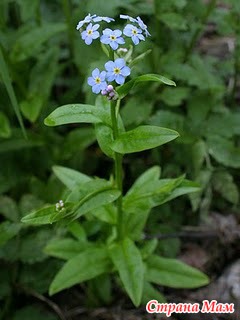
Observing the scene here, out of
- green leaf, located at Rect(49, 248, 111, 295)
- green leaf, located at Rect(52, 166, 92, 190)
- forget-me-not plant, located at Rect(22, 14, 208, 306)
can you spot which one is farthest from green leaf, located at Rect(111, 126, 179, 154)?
green leaf, located at Rect(49, 248, 111, 295)

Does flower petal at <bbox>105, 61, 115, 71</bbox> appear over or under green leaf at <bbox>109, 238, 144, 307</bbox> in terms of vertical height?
over

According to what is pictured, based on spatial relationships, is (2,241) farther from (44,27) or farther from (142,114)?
(44,27)

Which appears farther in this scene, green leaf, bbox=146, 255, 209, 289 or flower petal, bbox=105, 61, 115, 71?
green leaf, bbox=146, 255, 209, 289

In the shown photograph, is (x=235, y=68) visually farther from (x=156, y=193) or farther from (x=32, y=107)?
(x=156, y=193)

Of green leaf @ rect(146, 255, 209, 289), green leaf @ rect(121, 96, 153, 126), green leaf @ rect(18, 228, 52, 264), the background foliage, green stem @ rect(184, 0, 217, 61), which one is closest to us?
green leaf @ rect(146, 255, 209, 289)

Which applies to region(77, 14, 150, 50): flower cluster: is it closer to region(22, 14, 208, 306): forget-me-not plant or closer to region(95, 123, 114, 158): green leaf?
region(22, 14, 208, 306): forget-me-not plant

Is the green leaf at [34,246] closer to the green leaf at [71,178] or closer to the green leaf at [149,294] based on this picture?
the green leaf at [71,178]

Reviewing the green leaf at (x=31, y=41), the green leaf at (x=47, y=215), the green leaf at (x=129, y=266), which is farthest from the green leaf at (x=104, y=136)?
the green leaf at (x=31, y=41)

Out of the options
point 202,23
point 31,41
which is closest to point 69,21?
point 31,41

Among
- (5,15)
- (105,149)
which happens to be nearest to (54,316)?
(105,149)
